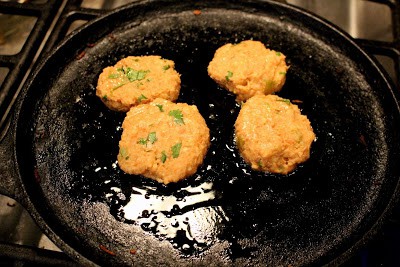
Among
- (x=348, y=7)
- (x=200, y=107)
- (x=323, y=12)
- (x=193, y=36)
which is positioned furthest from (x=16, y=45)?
(x=348, y=7)

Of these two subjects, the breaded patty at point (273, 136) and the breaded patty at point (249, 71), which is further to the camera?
the breaded patty at point (249, 71)

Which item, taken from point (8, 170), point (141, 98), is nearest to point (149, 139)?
point (141, 98)

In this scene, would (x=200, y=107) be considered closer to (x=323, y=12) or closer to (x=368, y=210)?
(x=368, y=210)

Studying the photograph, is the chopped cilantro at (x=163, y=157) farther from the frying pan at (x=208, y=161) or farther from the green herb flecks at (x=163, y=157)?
the frying pan at (x=208, y=161)

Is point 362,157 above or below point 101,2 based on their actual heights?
below

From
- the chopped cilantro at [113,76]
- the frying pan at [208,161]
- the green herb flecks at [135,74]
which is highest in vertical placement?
the chopped cilantro at [113,76]

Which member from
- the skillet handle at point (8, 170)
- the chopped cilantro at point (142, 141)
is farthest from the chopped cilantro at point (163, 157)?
the skillet handle at point (8, 170)
